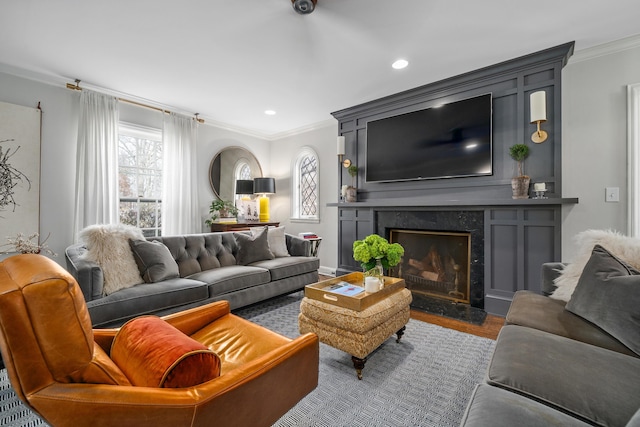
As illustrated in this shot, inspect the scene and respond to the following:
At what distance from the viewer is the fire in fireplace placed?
3258 millimetres

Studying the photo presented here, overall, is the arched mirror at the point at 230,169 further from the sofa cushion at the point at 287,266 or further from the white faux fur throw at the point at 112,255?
the white faux fur throw at the point at 112,255

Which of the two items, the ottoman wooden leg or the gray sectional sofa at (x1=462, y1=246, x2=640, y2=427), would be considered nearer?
the gray sectional sofa at (x1=462, y1=246, x2=640, y2=427)

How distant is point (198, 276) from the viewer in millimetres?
2670

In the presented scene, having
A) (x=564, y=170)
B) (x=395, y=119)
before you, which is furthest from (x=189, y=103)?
(x=564, y=170)

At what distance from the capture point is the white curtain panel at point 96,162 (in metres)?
3.33

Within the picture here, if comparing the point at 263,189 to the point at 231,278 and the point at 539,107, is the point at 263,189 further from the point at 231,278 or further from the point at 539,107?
the point at 539,107

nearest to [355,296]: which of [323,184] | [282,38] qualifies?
[282,38]

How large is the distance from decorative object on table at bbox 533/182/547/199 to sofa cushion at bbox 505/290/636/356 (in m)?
1.21

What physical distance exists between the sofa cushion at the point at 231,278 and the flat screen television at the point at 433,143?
2.01 meters

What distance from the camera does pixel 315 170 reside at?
16.4ft

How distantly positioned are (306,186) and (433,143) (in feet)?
7.86

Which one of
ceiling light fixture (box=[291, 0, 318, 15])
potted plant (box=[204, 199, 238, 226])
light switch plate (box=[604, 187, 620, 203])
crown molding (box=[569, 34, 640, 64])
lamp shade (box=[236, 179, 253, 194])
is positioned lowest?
potted plant (box=[204, 199, 238, 226])

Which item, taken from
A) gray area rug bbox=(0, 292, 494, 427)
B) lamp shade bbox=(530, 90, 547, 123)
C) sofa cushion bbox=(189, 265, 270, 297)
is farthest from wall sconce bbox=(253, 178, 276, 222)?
lamp shade bbox=(530, 90, 547, 123)

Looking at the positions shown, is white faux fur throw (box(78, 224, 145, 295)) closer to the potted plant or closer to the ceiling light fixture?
the potted plant
